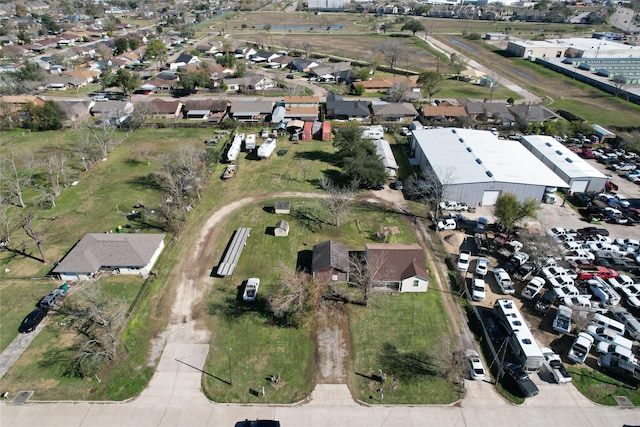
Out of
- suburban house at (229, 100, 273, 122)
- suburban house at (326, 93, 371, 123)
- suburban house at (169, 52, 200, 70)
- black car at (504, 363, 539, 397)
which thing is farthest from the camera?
suburban house at (169, 52, 200, 70)

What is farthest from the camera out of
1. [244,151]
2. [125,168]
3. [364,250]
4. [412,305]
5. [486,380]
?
[244,151]

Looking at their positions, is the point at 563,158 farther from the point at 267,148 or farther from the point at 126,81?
the point at 126,81

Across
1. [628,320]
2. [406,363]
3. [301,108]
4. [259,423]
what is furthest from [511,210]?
[301,108]

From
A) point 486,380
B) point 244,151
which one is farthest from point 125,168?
point 486,380

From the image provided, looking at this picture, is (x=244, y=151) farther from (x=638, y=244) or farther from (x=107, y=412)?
(x=638, y=244)

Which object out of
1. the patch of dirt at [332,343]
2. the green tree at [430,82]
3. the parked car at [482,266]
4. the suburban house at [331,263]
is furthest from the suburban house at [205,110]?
the parked car at [482,266]

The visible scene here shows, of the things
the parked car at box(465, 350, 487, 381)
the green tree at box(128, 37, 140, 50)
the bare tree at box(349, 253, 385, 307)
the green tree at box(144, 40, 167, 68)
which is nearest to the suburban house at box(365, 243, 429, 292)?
the bare tree at box(349, 253, 385, 307)

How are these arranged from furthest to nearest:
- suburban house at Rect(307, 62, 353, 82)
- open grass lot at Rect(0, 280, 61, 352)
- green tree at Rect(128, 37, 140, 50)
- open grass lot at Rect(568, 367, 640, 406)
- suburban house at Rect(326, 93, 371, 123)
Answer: green tree at Rect(128, 37, 140, 50) → suburban house at Rect(307, 62, 353, 82) → suburban house at Rect(326, 93, 371, 123) → open grass lot at Rect(0, 280, 61, 352) → open grass lot at Rect(568, 367, 640, 406)

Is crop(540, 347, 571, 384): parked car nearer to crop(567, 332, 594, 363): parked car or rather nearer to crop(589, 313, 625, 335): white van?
crop(567, 332, 594, 363): parked car
